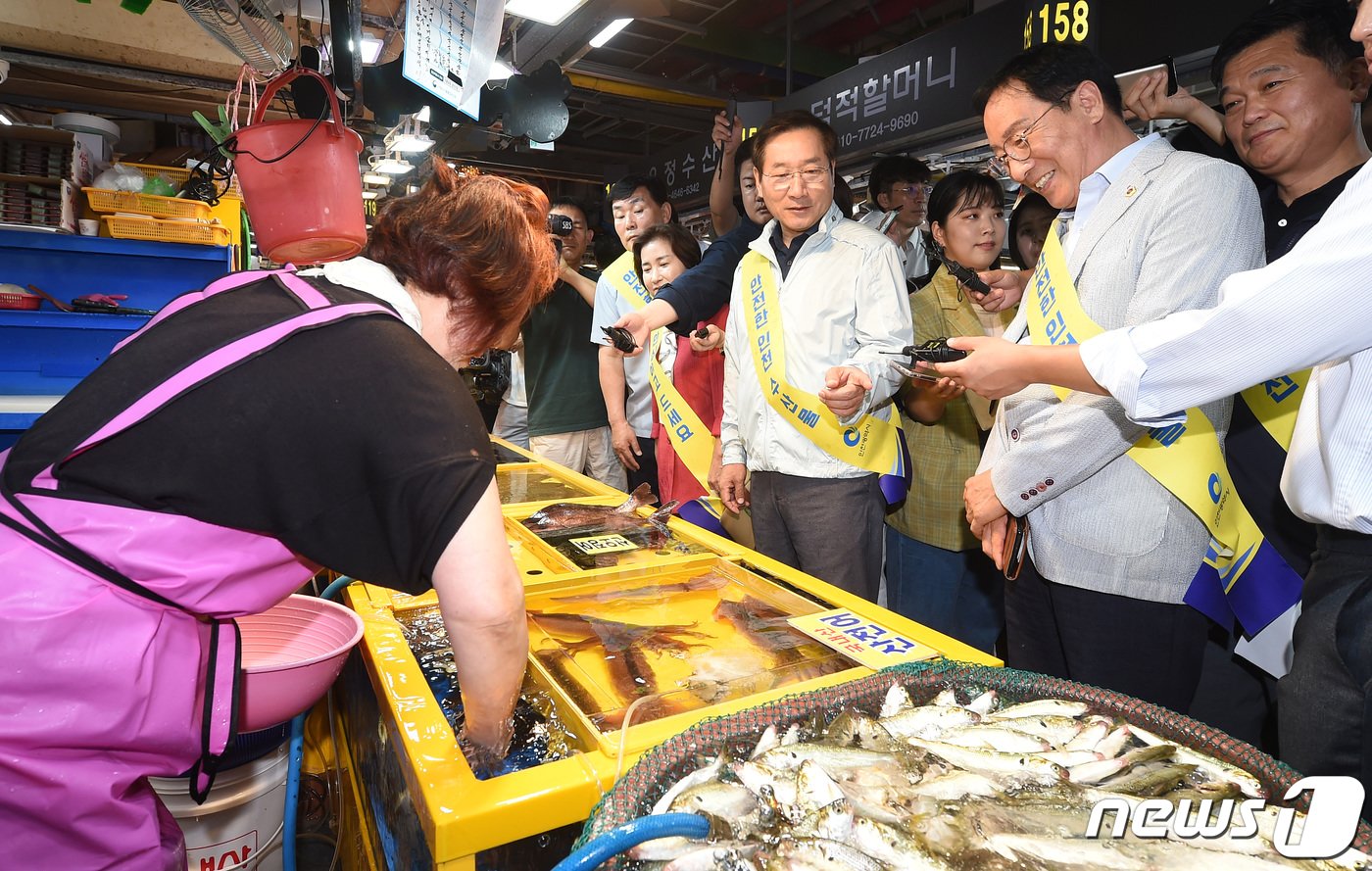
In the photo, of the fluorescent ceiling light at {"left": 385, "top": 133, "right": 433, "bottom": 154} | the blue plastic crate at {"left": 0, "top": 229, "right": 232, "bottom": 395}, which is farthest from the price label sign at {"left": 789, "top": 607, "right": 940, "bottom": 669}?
the fluorescent ceiling light at {"left": 385, "top": 133, "right": 433, "bottom": 154}

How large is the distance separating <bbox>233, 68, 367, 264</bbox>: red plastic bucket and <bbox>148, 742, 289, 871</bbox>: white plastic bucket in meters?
1.61

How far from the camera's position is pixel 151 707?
3.29 ft

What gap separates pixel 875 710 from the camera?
117 cm

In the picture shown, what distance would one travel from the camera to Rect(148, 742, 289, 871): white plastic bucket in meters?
1.58

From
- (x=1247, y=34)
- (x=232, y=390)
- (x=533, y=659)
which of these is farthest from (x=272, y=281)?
(x=1247, y=34)

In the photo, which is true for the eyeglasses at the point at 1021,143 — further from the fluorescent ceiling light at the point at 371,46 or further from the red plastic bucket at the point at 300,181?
the fluorescent ceiling light at the point at 371,46

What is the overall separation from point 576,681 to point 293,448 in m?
0.63

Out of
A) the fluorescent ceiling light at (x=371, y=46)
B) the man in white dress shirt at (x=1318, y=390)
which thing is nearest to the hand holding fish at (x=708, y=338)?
the man in white dress shirt at (x=1318, y=390)

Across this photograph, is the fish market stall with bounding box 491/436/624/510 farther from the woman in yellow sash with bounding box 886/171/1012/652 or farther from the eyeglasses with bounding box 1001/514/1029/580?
the eyeglasses with bounding box 1001/514/1029/580

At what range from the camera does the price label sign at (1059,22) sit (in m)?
3.07

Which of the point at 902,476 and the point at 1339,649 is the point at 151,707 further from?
the point at 902,476

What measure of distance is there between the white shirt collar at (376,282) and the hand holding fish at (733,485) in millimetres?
1704

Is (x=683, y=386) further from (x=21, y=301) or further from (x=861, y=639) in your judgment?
(x=21, y=301)

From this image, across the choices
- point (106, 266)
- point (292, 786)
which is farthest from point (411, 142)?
point (292, 786)
